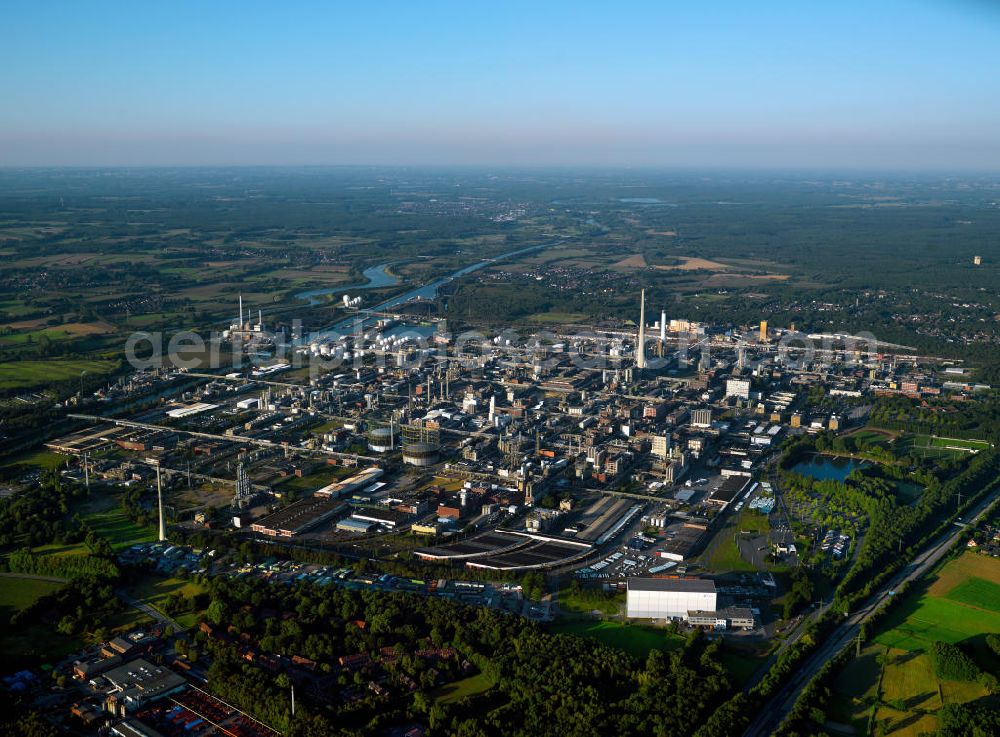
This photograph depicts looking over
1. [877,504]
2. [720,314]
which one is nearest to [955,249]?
[720,314]

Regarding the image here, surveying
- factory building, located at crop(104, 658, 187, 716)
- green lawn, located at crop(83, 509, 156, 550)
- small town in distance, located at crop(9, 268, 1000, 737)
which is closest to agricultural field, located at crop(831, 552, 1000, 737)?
small town in distance, located at crop(9, 268, 1000, 737)

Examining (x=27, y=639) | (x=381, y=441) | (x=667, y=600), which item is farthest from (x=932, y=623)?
(x=27, y=639)

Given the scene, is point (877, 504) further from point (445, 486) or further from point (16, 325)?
point (16, 325)

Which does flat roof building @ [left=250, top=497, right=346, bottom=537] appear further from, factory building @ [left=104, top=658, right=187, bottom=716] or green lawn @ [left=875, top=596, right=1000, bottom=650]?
green lawn @ [left=875, top=596, right=1000, bottom=650]

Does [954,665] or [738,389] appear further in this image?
[738,389]

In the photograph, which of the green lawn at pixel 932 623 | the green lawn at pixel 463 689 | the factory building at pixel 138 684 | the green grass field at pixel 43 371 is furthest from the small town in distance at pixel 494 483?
the green grass field at pixel 43 371

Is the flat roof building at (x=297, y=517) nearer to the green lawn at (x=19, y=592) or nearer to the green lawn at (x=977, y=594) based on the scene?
the green lawn at (x=19, y=592)

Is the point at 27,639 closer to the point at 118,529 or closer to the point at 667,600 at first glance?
the point at 118,529
